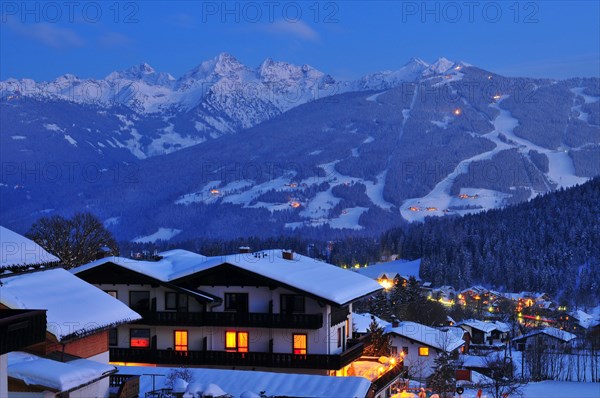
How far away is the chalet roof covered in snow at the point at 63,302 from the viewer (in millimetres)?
21750

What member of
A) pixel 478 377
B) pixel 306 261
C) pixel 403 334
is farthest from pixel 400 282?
pixel 306 261

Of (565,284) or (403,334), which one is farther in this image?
(565,284)

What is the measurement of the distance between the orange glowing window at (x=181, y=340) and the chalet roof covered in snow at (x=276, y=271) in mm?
2356

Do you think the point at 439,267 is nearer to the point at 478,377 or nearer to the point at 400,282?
the point at 400,282

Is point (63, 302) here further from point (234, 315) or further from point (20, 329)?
point (234, 315)

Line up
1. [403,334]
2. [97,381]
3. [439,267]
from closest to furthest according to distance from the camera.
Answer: [97,381] → [403,334] → [439,267]

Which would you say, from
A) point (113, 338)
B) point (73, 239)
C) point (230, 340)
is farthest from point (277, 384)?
point (73, 239)

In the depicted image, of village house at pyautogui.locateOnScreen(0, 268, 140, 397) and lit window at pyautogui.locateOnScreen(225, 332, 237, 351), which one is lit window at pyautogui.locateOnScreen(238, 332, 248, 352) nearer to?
lit window at pyautogui.locateOnScreen(225, 332, 237, 351)

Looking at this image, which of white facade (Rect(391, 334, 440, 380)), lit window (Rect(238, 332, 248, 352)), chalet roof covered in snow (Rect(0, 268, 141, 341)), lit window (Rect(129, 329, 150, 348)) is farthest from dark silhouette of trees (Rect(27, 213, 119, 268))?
chalet roof covered in snow (Rect(0, 268, 141, 341))

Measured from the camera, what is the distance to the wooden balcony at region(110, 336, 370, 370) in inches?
1364

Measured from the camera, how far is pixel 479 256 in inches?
7712

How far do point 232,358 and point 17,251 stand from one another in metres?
14.0

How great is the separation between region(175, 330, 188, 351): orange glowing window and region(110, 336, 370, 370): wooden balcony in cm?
86

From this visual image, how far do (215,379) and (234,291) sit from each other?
888 centimetres
